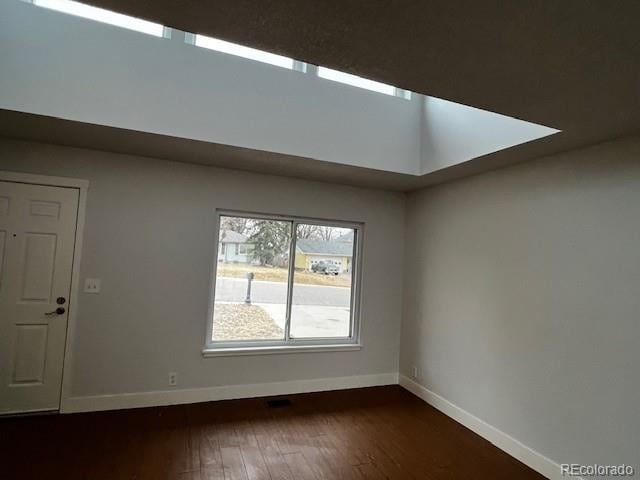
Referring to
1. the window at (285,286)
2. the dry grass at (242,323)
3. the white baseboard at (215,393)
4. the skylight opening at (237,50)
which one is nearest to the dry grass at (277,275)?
the window at (285,286)

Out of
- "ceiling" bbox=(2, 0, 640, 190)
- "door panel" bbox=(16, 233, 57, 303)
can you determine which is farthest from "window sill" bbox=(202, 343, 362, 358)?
"ceiling" bbox=(2, 0, 640, 190)

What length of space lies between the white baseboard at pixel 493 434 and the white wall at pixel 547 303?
57mm

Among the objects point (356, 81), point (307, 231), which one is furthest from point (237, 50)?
point (307, 231)

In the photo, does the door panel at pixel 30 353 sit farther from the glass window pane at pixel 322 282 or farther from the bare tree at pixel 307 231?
the bare tree at pixel 307 231

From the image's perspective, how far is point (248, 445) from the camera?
9.18 ft

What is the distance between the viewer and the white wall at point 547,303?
7.47ft

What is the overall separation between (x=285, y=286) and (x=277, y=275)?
0.16m

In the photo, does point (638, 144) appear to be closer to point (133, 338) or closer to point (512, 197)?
point (512, 197)

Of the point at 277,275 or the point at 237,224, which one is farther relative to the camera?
the point at 277,275

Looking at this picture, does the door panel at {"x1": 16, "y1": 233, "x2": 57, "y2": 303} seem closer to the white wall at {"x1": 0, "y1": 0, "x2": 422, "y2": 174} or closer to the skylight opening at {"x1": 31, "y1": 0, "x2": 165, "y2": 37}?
the white wall at {"x1": 0, "y1": 0, "x2": 422, "y2": 174}

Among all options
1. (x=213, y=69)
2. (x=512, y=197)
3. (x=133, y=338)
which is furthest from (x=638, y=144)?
(x=133, y=338)

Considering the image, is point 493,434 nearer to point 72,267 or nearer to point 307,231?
point 307,231

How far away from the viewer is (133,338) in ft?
11.1

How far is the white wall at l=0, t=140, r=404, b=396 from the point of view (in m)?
3.25
